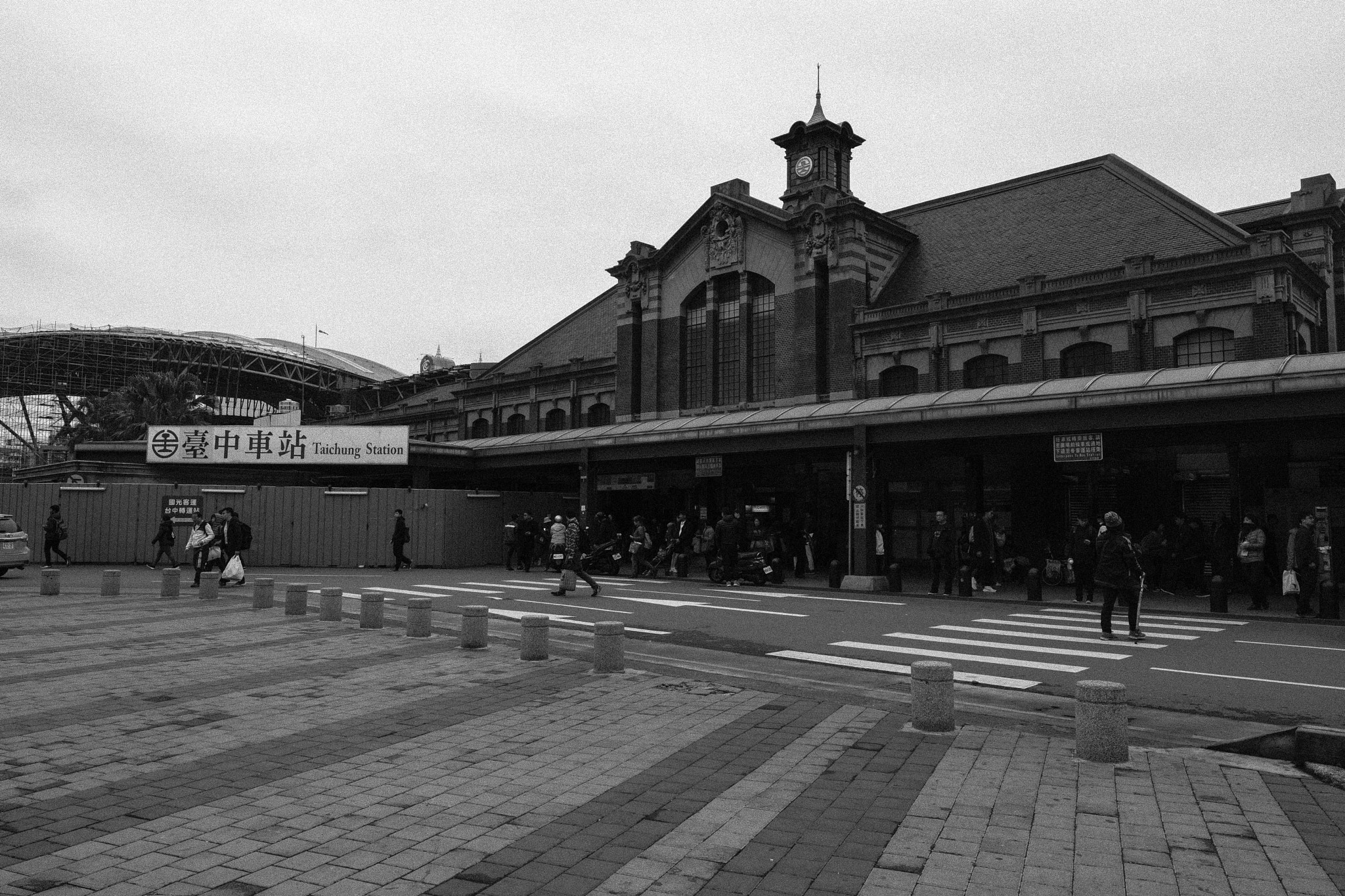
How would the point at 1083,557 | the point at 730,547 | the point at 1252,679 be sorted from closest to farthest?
the point at 1252,679 → the point at 1083,557 → the point at 730,547

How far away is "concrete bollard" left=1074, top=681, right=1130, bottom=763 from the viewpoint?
22.2 ft

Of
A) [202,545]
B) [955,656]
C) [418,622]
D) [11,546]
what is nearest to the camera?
[955,656]

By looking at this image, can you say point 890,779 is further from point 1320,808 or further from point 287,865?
point 287,865

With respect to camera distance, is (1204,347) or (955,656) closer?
(955,656)

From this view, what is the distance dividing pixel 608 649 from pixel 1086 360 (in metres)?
22.5

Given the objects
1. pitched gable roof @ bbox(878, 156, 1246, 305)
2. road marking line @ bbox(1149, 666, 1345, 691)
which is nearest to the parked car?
road marking line @ bbox(1149, 666, 1345, 691)

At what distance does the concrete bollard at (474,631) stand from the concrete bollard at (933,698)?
5.94 meters

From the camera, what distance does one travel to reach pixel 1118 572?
44.0ft

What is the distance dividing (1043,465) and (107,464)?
1264 inches

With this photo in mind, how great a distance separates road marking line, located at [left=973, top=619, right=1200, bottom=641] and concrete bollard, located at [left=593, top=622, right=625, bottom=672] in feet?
26.9

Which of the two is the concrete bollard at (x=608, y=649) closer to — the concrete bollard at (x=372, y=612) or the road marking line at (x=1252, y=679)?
the concrete bollard at (x=372, y=612)

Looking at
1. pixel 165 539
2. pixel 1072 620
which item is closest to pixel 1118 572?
pixel 1072 620

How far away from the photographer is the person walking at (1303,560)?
16.9 metres

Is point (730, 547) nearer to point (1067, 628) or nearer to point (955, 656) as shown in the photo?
point (1067, 628)
